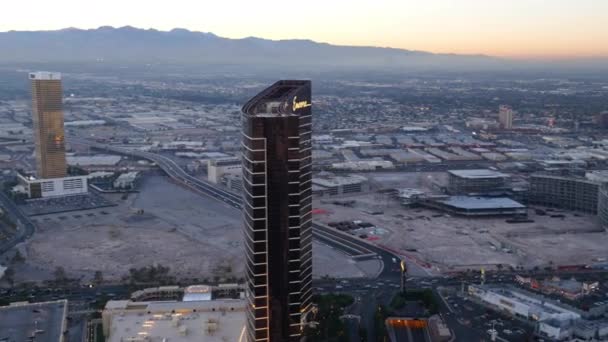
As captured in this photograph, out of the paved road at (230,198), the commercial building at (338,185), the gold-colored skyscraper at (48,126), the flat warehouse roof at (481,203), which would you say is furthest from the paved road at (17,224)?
the flat warehouse roof at (481,203)

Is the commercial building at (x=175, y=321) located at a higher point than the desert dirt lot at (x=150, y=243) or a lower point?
higher

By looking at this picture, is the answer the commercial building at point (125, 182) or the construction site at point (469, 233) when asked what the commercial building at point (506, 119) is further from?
the commercial building at point (125, 182)

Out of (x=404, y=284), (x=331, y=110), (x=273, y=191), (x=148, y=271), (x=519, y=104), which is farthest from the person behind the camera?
(x=519, y=104)

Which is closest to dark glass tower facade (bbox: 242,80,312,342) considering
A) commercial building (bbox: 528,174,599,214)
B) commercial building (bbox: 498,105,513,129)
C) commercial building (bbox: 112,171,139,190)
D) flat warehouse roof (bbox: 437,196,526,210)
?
flat warehouse roof (bbox: 437,196,526,210)

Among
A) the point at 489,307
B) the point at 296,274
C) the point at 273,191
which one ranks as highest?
the point at 273,191

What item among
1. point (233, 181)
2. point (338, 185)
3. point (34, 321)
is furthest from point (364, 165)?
point (34, 321)

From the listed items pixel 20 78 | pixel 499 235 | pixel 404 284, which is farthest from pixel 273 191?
pixel 20 78

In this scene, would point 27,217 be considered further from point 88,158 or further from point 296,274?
point 296,274
